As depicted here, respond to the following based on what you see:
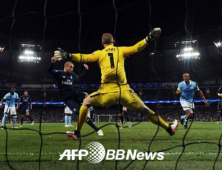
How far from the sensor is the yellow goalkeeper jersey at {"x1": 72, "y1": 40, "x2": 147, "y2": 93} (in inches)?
151

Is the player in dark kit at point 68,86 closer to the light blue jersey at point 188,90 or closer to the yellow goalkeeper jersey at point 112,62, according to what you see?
the yellow goalkeeper jersey at point 112,62

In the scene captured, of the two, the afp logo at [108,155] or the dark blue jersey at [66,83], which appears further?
the dark blue jersey at [66,83]

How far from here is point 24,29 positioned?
2381 centimetres

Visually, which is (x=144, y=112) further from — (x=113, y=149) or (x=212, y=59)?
(x=212, y=59)

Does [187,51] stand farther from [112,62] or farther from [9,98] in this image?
[112,62]

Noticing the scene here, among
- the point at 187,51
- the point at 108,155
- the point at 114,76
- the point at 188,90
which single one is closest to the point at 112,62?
the point at 114,76

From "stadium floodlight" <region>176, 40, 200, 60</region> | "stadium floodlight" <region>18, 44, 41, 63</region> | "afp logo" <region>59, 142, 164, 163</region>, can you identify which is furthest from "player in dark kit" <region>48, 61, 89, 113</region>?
"stadium floodlight" <region>176, 40, 200, 60</region>

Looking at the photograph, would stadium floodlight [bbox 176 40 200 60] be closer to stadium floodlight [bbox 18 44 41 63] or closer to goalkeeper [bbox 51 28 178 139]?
stadium floodlight [bbox 18 44 41 63]

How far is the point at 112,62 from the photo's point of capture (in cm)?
385

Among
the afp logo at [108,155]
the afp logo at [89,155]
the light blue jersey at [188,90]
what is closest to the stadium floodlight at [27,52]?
the light blue jersey at [188,90]

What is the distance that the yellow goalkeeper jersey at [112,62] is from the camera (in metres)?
3.83

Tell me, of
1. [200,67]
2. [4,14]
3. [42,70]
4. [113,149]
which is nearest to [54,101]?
[42,70]

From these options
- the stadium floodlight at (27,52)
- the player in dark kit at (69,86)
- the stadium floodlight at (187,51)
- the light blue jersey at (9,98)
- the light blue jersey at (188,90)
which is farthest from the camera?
the stadium floodlight at (187,51)

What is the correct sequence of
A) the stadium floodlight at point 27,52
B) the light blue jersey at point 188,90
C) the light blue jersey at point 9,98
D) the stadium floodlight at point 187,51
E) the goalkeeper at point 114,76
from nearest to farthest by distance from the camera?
the goalkeeper at point 114,76, the light blue jersey at point 188,90, the light blue jersey at point 9,98, the stadium floodlight at point 27,52, the stadium floodlight at point 187,51
